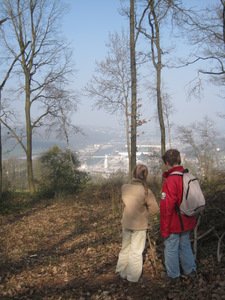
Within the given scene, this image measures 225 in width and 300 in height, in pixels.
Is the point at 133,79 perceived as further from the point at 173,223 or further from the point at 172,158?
the point at 173,223

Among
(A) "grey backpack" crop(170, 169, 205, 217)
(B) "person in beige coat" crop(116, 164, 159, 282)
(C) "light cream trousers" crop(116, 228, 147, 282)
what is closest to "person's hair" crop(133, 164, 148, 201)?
(B) "person in beige coat" crop(116, 164, 159, 282)

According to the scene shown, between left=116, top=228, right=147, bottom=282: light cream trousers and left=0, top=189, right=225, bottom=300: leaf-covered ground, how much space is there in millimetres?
206

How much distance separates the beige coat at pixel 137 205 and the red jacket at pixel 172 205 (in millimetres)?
345

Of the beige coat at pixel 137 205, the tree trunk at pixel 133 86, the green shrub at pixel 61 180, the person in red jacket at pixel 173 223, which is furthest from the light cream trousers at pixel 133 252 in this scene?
the green shrub at pixel 61 180

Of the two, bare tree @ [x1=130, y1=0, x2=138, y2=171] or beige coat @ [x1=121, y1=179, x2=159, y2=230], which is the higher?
bare tree @ [x1=130, y1=0, x2=138, y2=171]

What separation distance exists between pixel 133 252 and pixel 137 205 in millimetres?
766

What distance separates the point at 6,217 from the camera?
11656 mm

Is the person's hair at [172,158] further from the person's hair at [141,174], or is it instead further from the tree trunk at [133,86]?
the tree trunk at [133,86]

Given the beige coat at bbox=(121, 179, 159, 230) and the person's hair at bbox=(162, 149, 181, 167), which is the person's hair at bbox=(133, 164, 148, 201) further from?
the person's hair at bbox=(162, 149, 181, 167)

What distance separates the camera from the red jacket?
3.74 metres

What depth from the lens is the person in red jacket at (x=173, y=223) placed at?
3747mm

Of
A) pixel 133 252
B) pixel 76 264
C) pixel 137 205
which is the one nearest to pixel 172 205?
pixel 137 205

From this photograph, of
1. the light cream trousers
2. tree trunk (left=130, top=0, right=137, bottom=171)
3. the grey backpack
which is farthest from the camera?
tree trunk (left=130, top=0, right=137, bottom=171)

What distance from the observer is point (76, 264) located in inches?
234
